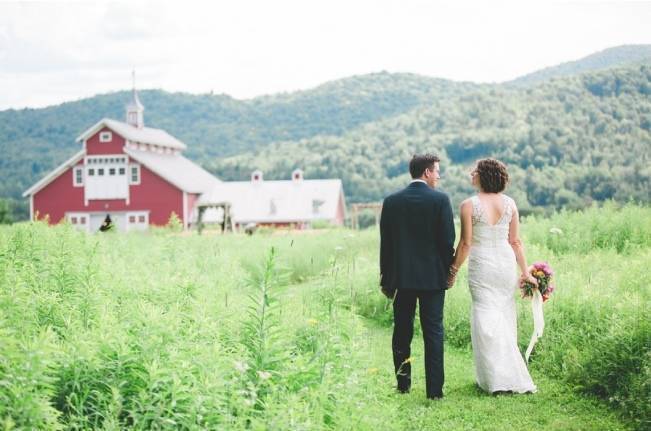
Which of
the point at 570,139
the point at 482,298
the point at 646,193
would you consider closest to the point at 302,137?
the point at 570,139

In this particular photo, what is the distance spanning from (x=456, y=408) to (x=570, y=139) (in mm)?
42882

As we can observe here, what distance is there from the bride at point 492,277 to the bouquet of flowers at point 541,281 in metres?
0.33

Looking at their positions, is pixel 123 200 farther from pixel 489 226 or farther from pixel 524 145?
pixel 489 226

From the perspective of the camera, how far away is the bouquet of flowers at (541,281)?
7414mm

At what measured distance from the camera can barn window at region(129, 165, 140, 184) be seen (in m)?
45.2

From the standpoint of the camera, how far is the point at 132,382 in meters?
4.53

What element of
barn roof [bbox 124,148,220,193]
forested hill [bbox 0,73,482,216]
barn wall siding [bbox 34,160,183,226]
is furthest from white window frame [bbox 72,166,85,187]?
forested hill [bbox 0,73,482,216]

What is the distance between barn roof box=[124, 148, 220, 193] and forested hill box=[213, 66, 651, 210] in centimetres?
1438

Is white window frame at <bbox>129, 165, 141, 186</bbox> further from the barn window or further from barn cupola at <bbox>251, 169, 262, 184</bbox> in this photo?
barn cupola at <bbox>251, 169, 262, 184</bbox>

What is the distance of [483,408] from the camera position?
6609mm

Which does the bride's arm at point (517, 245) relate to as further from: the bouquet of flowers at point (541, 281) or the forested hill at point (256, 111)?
the forested hill at point (256, 111)

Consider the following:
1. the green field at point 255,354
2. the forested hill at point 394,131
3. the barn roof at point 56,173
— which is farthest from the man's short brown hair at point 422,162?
the barn roof at point 56,173

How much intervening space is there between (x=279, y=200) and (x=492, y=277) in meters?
42.6

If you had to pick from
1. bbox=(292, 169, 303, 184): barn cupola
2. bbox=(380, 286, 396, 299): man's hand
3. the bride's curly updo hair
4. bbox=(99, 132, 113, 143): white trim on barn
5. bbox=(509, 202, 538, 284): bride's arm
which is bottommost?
bbox=(380, 286, 396, 299): man's hand
